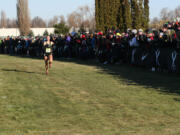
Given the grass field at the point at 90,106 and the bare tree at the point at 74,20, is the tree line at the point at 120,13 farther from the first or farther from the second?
the bare tree at the point at 74,20

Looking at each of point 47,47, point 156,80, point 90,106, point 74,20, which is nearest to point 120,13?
point 47,47

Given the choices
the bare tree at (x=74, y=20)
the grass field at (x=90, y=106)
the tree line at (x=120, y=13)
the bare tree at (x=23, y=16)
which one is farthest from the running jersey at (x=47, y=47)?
the bare tree at (x=74, y=20)

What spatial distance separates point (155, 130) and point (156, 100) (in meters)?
3.61

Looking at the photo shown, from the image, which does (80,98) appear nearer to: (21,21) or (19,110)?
(19,110)

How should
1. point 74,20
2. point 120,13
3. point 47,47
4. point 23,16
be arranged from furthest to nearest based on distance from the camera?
1. point 74,20
2. point 23,16
3. point 120,13
4. point 47,47

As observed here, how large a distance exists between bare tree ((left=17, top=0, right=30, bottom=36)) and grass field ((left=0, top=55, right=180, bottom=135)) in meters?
71.7

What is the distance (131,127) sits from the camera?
8.19 m

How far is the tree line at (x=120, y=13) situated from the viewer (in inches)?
1818

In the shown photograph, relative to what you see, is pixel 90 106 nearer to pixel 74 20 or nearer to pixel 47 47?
pixel 47 47

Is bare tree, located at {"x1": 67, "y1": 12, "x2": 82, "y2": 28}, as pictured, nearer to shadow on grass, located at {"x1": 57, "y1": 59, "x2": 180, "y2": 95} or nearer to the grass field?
shadow on grass, located at {"x1": 57, "y1": 59, "x2": 180, "y2": 95}

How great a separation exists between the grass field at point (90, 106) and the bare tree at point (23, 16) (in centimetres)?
7166

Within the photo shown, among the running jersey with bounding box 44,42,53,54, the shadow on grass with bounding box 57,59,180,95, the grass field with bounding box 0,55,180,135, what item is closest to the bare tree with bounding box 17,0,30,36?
the running jersey with bounding box 44,42,53,54

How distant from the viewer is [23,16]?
88.3 m

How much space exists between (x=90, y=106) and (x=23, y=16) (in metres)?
79.9
